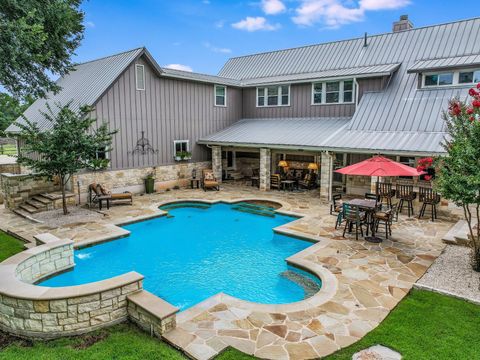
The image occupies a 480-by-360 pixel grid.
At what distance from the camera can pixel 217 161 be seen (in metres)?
21.1

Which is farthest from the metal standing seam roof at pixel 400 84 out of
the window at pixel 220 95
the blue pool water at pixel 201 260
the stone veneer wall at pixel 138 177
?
the stone veneer wall at pixel 138 177

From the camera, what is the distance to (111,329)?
6.10 metres

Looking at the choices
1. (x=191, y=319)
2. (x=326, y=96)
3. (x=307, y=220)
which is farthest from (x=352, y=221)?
(x=326, y=96)

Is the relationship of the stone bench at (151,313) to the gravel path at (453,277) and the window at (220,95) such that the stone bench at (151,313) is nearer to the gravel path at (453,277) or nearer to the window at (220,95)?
the gravel path at (453,277)

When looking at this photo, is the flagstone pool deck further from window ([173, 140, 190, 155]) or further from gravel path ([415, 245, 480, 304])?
window ([173, 140, 190, 155])

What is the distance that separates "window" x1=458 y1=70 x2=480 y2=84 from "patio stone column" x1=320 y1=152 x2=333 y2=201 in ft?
23.0

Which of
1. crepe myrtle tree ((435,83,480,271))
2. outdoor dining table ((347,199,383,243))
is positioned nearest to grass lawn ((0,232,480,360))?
crepe myrtle tree ((435,83,480,271))

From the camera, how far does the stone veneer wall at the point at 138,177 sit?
15980 mm

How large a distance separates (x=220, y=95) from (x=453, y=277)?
56.7 feet

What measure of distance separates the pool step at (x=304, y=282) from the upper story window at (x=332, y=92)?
12729 millimetres

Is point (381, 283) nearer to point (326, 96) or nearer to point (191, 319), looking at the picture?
point (191, 319)

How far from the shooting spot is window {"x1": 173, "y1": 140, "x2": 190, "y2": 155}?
19.7m

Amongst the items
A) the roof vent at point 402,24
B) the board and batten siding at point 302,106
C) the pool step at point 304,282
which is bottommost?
the pool step at point 304,282

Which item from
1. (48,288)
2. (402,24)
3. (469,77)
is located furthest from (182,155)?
(402,24)
